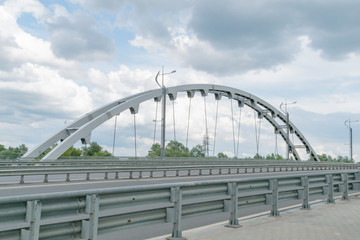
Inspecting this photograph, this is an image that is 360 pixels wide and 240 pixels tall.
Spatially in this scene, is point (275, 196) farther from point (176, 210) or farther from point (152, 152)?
point (152, 152)

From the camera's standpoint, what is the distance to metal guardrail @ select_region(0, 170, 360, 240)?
13.0 ft

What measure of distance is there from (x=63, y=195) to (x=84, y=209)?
0.44 m

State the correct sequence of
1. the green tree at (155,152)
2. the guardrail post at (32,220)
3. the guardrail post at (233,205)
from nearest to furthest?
1. the guardrail post at (32,220)
2. the guardrail post at (233,205)
3. the green tree at (155,152)

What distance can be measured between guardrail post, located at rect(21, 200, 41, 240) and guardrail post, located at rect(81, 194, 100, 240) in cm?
66

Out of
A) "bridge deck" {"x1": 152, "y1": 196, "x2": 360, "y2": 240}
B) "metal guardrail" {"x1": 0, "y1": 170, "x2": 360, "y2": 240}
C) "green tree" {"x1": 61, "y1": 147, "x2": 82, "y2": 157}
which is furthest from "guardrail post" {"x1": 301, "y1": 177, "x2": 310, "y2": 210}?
"green tree" {"x1": 61, "y1": 147, "x2": 82, "y2": 157}

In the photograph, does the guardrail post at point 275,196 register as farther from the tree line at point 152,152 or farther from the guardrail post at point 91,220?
the tree line at point 152,152

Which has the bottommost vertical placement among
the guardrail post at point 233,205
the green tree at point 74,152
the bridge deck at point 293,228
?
the bridge deck at point 293,228

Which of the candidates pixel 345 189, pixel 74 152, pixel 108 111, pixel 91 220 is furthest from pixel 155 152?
pixel 91 220

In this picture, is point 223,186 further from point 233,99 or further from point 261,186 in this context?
point 233,99

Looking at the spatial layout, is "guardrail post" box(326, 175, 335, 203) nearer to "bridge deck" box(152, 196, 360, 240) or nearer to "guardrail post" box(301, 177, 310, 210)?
"bridge deck" box(152, 196, 360, 240)

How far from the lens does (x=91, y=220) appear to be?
459 centimetres

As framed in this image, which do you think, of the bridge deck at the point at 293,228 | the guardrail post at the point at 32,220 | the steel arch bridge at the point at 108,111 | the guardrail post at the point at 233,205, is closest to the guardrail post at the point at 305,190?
the bridge deck at the point at 293,228

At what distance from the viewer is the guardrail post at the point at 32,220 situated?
3947 millimetres

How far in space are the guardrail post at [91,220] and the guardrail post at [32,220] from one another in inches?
25.9
